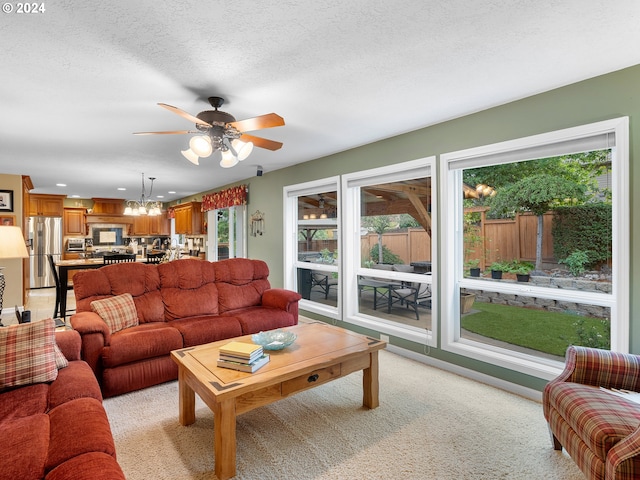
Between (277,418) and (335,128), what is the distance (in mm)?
2690

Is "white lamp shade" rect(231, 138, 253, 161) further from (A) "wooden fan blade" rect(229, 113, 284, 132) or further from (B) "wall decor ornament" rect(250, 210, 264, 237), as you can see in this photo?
(B) "wall decor ornament" rect(250, 210, 264, 237)

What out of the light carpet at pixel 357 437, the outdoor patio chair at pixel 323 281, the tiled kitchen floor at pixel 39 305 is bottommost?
the light carpet at pixel 357 437

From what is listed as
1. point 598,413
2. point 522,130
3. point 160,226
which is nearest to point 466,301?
point 522,130

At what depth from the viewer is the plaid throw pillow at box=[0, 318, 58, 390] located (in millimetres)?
1875

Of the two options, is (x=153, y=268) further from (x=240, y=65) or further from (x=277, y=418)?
(x=240, y=65)

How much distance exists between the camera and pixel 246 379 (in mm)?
1896

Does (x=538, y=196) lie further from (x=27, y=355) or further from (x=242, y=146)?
(x=27, y=355)

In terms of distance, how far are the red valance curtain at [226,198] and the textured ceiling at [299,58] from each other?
9.40 ft

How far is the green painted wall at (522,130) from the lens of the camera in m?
2.18

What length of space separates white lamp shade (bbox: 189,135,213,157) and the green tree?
253 cm

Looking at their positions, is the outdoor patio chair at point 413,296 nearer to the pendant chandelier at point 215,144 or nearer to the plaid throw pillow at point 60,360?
the pendant chandelier at point 215,144

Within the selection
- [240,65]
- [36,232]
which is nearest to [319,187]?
[240,65]

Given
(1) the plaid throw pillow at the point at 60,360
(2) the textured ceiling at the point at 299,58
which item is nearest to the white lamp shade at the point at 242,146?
(2) the textured ceiling at the point at 299,58

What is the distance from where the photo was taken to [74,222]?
8922 millimetres
